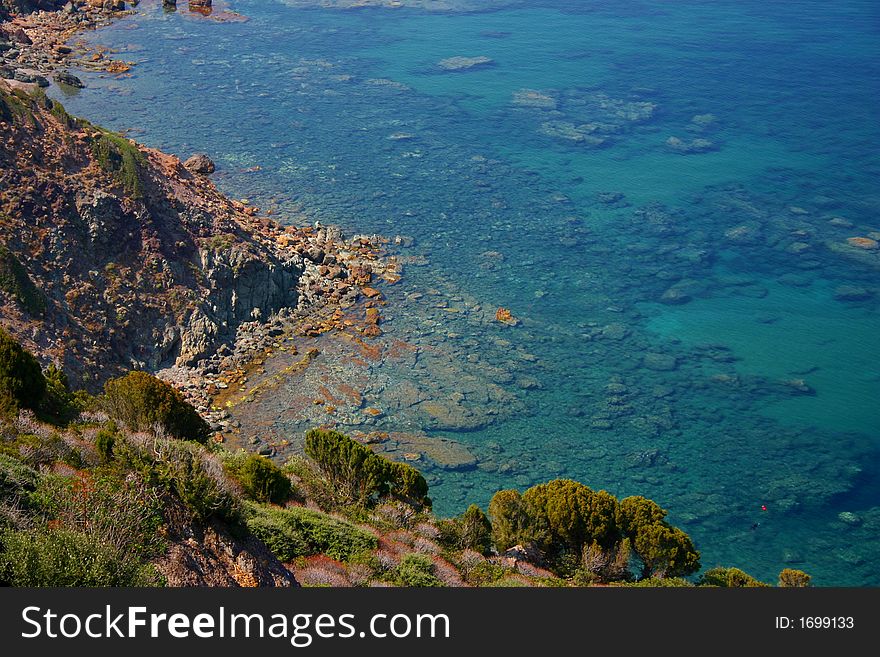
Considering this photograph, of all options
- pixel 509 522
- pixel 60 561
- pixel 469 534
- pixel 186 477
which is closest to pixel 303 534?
pixel 186 477

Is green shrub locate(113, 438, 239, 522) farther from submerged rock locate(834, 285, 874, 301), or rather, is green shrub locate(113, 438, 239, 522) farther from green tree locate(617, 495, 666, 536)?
submerged rock locate(834, 285, 874, 301)

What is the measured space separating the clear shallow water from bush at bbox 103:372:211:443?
1104 centimetres

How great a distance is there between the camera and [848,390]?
169 feet

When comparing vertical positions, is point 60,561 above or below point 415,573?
above

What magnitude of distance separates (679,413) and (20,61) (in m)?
74.7

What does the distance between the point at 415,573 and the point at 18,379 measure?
48.1 feet

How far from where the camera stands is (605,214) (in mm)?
68375

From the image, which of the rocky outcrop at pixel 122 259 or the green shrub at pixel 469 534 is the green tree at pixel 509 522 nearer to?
the green shrub at pixel 469 534

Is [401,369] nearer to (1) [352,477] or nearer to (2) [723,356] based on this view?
(1) [352,477]

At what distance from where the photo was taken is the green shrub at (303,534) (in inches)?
916

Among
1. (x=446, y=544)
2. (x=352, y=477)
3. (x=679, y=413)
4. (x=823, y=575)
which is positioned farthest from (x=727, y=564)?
(x=352, y=477)

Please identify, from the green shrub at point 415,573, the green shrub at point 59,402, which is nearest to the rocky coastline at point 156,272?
the green shrub at point 59,402

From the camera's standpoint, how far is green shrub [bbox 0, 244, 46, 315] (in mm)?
39750

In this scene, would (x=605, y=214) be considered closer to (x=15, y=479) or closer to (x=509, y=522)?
(x=509, y=522)
